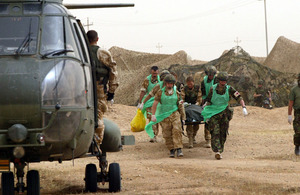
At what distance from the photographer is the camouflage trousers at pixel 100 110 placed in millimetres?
9945

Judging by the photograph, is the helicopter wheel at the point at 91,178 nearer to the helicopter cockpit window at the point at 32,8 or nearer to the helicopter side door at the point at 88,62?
the helicopter side door at the point at 88,62

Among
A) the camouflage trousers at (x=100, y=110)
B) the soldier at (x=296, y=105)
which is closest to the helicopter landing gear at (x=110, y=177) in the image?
the camouflage trousers at (x=100, y=110)

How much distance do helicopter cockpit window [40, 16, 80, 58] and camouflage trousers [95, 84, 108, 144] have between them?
155 cm

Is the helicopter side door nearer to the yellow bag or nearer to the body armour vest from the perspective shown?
the yellow bag

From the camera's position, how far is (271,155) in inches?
643

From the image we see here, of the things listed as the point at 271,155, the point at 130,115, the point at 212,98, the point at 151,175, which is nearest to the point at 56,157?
the point at 151,175

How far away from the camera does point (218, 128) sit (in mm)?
15750

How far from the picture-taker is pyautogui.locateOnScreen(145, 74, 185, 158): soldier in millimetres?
16016

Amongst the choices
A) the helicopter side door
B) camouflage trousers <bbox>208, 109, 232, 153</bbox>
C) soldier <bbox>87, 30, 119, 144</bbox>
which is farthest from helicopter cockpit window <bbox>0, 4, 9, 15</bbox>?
camouflage trousers <bbox>208, 109, 232, 153</bbox>

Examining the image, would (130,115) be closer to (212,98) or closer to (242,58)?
(242,58)

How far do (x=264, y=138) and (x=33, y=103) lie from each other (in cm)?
1287

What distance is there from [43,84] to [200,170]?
5.40 m

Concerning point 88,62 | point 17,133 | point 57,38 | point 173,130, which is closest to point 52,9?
point 57,38

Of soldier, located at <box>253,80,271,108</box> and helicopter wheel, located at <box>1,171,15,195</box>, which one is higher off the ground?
soldier, located at <box>253,80,271,108</box>
